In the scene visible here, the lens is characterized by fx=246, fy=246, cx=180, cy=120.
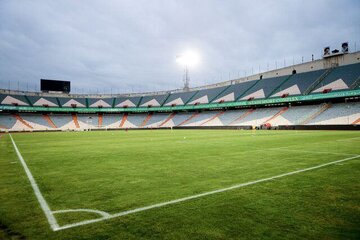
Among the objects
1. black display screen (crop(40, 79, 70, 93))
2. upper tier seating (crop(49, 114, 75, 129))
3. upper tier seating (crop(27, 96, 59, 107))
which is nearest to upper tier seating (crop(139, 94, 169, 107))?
upper tier seating (crop(49, 114, 75, 129))

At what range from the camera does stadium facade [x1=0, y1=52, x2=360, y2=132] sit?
46719mm

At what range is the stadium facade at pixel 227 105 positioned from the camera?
4672 cm

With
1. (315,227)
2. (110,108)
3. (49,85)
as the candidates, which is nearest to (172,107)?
(110,108)

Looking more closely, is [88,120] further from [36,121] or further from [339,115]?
[339,115]

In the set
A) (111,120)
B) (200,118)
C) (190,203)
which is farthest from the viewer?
(111,120)

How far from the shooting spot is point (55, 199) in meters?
5.18

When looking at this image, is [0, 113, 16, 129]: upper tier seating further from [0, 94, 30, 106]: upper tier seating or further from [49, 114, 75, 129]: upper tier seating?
[49, 114, 75, 129]: upper tier seating

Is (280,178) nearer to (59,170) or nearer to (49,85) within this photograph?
(59,170)

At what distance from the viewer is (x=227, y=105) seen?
6456 cm

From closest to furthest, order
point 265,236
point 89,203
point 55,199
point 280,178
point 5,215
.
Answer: point 265,236 → point 5,215 → point 89,203 → point 55,199 → point 280,178

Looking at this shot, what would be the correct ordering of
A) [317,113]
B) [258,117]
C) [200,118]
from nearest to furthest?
[317,113] < [258,117] < [200,118]

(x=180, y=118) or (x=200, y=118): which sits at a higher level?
(x=180, y=118)

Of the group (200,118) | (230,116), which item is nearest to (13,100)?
(200,118)

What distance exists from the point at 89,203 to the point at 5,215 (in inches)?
53.5
